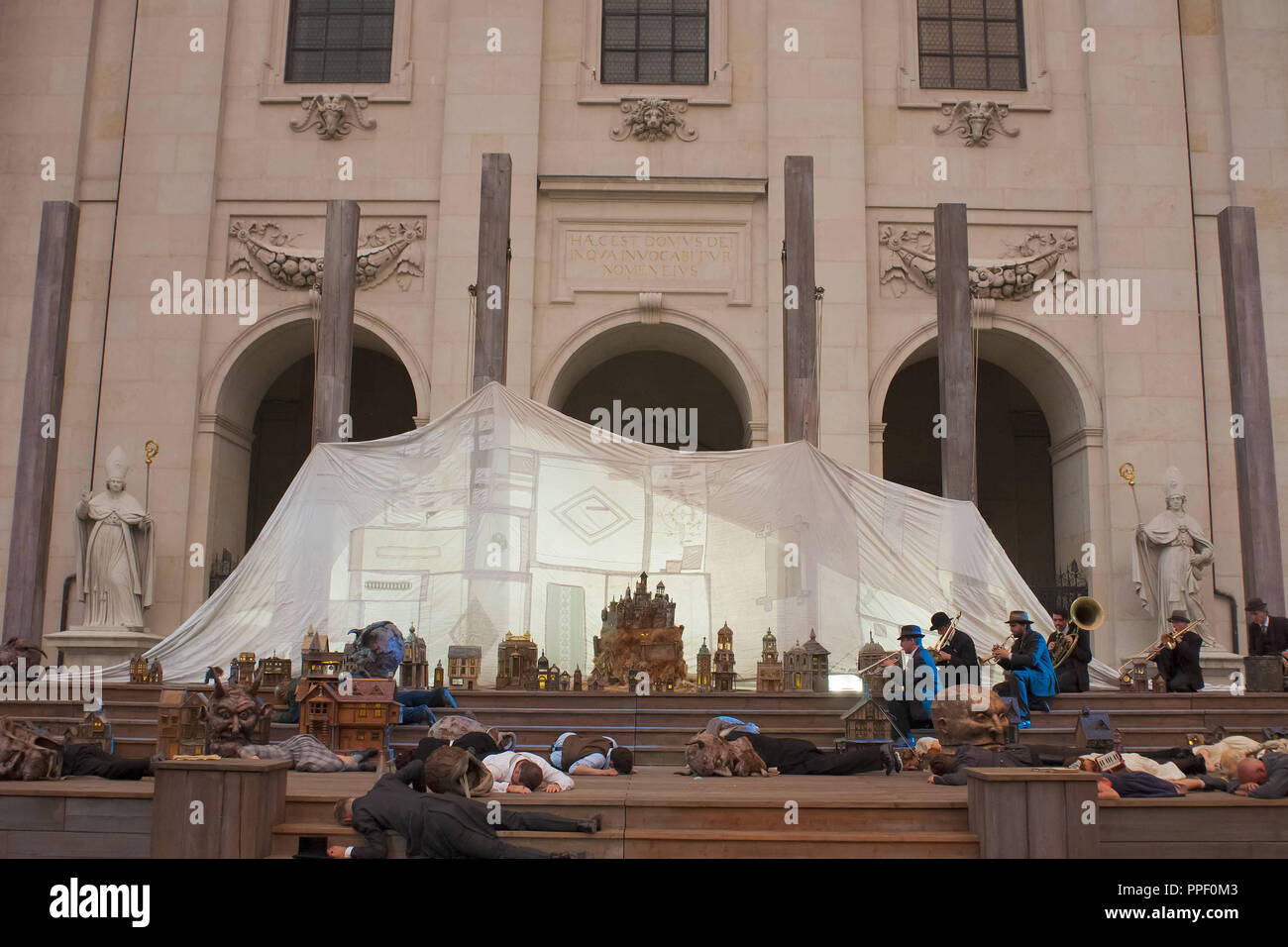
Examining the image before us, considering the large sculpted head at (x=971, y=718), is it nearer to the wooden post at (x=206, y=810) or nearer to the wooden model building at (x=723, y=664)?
the wooden model building at (x=723, y=664)

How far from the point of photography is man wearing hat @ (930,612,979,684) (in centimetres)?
1300

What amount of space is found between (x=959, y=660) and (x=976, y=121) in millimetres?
11586

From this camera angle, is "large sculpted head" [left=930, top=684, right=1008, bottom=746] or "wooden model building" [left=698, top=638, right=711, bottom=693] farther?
"wooden model building" [left=698, top=638, right=711, bottom=693]

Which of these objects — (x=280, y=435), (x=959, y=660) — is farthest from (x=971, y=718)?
(x=280, y=435)

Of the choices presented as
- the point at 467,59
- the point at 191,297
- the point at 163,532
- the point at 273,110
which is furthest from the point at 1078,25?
the point at 163,532

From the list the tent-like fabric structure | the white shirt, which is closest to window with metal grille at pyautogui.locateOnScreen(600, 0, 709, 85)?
→ the tent-like fabric structure

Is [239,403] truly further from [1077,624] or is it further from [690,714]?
[1077,624]

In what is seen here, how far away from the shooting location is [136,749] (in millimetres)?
12719

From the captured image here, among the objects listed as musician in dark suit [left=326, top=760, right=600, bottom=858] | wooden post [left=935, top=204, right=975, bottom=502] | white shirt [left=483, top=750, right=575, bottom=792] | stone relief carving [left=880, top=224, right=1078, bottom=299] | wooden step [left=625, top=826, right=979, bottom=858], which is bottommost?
wooden step [left=625, top=826, right=979, bottom=858]

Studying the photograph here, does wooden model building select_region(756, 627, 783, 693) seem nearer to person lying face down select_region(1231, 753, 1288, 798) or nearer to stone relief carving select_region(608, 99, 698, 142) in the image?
person lying face down select_region(1231, 753, 1288, 798)

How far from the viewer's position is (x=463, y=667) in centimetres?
1421

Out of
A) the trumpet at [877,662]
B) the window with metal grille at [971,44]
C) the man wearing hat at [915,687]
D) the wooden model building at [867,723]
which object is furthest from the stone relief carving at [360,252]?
the wooden model building at [867,723]

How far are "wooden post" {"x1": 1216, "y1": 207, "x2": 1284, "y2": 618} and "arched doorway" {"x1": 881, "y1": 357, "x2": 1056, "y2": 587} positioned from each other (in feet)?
27.2

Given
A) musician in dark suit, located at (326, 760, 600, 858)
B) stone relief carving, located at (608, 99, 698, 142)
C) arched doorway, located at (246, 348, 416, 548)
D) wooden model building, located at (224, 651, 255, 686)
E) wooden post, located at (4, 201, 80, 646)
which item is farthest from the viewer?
arched doorway, located at (246, 348, 416, 548)
